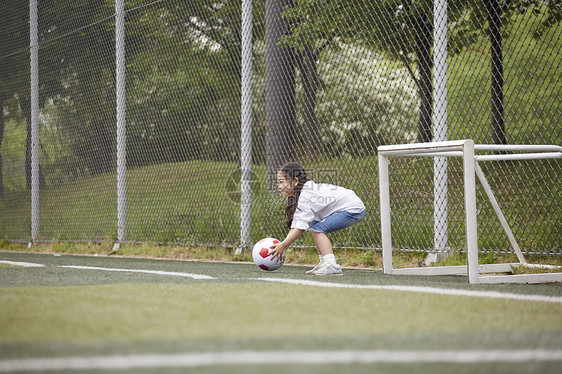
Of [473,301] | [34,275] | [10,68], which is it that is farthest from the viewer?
→ [10,68]

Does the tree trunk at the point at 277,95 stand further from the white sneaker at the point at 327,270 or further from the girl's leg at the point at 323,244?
the white sneaker at the point at 327,270

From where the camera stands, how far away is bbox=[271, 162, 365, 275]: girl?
512cm

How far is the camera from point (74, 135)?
1013 cm

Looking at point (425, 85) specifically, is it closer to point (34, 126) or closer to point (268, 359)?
point (268, 359)

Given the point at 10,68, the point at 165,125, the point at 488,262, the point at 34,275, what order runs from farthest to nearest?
the point at 10,68, the point at 165,125, the point at 488,262, the point at 34,275

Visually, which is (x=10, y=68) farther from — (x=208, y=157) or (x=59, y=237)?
(x=208, y=157)

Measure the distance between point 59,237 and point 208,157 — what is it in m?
3.41

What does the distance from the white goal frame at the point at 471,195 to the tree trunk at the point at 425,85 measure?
1311mm

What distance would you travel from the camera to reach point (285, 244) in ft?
16.6

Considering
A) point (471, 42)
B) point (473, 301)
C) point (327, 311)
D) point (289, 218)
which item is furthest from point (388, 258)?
point (471, 42)

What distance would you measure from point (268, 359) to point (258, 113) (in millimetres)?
5587

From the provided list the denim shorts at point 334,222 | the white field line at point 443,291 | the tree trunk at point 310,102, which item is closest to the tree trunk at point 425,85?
the tree trunk at point 310,102

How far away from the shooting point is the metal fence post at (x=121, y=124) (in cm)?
855

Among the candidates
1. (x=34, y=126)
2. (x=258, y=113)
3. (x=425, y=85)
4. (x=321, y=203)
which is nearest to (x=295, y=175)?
(x=321, y=203)
